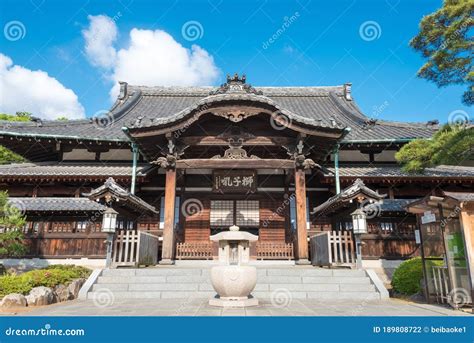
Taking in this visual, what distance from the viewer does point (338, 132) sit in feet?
41.5

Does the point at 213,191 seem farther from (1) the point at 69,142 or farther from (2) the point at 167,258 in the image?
(1) the point at 69,142

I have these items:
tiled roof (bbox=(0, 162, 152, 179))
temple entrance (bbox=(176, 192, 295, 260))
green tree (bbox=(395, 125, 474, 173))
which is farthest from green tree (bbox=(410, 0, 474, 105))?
tiled roof (bbox=(0, 162, 152, 179))

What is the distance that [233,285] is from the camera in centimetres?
708

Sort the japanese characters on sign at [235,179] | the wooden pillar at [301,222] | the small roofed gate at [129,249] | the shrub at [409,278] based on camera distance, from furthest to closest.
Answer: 1. the japanese characters on sign at [235,179]
2. the wooden pillar at [301,222]
3. the small roofed gate at [129,249]
4. the shrub at [409,278]

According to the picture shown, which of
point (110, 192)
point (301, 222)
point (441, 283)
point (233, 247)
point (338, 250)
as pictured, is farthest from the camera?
point (301, 222)

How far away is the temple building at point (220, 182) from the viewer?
12.5 metres

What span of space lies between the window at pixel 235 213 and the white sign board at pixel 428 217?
328 inches

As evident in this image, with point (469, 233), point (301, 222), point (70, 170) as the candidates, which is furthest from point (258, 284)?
point (70, 170)

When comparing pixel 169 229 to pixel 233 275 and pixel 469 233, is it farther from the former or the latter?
pixel 469 233

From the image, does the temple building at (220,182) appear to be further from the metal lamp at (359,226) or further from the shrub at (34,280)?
the shrub at (34,280)

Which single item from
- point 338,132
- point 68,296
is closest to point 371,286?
point 338,132

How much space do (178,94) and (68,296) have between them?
17.2 metres

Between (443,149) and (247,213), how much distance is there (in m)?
9.25

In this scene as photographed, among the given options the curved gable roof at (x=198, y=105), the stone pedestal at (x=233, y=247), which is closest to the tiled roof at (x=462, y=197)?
the stone pedestal at (x=233, y=247)
